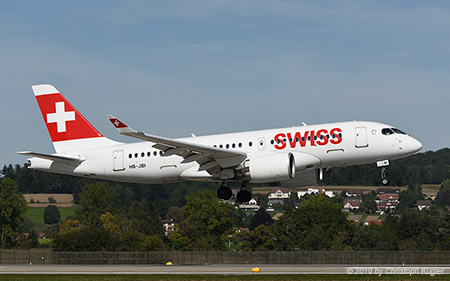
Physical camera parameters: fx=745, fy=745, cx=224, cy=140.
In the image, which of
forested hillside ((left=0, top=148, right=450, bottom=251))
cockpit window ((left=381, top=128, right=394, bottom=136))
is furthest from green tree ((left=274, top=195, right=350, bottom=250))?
cockpit window ((left=381, top=128, right=394, bottom=136))

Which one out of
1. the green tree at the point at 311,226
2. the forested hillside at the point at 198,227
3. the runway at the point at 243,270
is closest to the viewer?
the runway at the point at 243,270

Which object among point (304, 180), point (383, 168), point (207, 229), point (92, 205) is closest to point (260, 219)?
point (207, 229)

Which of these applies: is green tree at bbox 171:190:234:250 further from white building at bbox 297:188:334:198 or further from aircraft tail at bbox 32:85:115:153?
white building at bbox 297:188:334:198

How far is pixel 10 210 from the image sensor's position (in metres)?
131

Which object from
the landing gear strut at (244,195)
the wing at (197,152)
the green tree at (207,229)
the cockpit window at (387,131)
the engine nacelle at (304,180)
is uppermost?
the cockpit window at (387,131)

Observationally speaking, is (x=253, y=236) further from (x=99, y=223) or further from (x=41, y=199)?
(x=41, y=199)

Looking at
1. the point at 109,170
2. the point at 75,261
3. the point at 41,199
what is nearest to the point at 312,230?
the point at 41,199

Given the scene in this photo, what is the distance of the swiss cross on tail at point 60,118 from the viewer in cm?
5528

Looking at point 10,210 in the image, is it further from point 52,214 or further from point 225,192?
point 225,192

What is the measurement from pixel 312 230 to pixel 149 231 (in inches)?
1049

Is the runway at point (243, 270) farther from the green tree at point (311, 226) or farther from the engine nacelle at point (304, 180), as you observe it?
the green tree at point (311, 226)

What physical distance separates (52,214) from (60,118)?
70911 mm

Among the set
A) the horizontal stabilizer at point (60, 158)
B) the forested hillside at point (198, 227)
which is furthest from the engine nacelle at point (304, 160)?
the forested hillside at point (198, 227)

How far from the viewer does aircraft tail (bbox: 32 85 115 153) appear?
54938 mm
